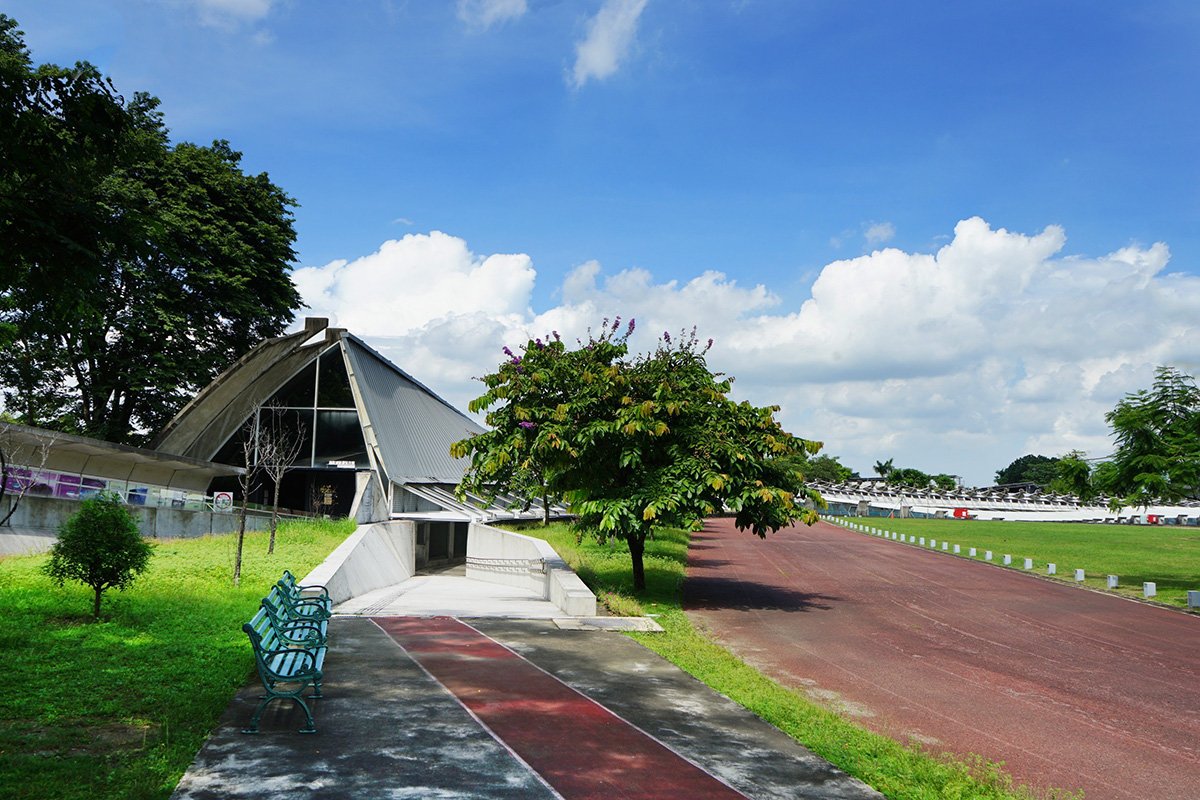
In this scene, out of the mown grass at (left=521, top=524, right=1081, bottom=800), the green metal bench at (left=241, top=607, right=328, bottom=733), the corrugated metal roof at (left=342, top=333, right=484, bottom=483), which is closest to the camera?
the mown grass at (left=521, top=524, right=1081, bottom=800)

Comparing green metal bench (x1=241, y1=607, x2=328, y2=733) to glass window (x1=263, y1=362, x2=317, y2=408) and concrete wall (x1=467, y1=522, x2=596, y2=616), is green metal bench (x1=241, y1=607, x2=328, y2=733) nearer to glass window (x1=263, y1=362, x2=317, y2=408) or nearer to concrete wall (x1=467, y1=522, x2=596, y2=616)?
concrete wall (x1=467, y1=522, x2=596, y2=616)

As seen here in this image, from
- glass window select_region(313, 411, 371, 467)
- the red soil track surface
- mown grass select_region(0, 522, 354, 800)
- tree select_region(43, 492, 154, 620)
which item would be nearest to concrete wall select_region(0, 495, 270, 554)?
mown grass select_region(0, 522, 354, 800)

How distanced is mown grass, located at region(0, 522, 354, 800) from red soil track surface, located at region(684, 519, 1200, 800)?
691cm

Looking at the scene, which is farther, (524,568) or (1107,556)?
(1107,556)

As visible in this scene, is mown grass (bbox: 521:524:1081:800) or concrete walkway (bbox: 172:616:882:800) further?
mown grass (bbox: 521:524:1081:800)

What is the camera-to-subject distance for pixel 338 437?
1419 inches

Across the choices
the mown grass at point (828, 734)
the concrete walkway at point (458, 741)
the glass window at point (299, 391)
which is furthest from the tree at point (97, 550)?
the glass window at point (299, 391)

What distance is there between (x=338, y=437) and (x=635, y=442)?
22276 millimetres

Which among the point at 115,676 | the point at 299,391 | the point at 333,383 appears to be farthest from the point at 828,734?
the point at 299,391

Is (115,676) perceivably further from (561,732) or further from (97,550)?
(561,732)

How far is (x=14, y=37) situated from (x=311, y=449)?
1753cm

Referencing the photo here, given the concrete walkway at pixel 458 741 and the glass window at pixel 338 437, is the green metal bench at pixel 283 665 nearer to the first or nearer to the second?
the concrete walkway at pixel 458 741

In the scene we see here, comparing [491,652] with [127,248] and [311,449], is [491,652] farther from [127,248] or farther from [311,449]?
[311,449]

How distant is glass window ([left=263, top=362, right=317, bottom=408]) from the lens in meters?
35.3
